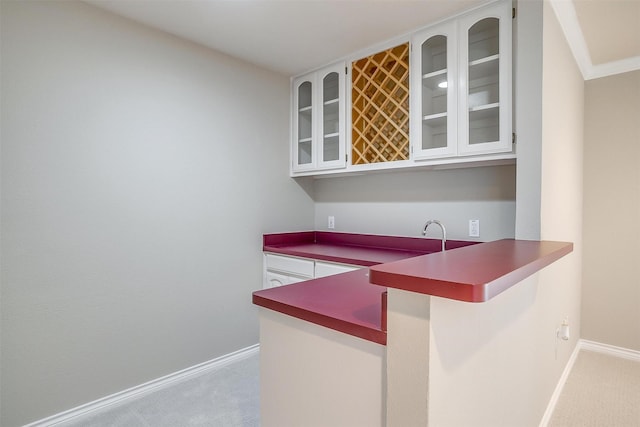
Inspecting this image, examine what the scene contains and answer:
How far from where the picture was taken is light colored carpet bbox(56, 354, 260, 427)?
1.86 meters

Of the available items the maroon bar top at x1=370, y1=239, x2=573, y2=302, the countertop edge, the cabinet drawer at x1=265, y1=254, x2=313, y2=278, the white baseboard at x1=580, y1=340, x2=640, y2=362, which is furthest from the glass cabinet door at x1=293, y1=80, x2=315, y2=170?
the white baseboard at x1=580, y1=340, x2=640, y2=362

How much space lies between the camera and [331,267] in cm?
236

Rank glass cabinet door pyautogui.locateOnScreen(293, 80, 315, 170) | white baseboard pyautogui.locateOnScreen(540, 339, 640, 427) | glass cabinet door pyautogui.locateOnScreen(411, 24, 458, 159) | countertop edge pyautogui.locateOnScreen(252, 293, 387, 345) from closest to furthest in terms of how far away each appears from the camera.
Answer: countertop edge pyautogui.locateOnScreen(252, 293, 387, 345) < glass cabinet door pyautogui.locateOnScreen(411, 24, 458, 159) < white baseboard pyautogui.locateOnScreen(540, 339, 640, 427) < glass cabinet door pyautogui.locateOnScreen(293, 80, 315, 170)

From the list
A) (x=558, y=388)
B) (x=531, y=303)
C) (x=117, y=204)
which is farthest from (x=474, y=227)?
(x=117, y=204)

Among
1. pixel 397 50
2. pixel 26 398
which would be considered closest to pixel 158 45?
pixel 397 50

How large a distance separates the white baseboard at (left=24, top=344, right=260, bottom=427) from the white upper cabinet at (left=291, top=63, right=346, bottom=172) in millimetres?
1590

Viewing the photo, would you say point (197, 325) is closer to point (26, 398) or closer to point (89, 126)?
point (26, 398)

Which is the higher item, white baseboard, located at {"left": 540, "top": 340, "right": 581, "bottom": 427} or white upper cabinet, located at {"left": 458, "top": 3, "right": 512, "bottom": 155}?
white upper cabinet, located at {"left": 458, "top": 3, "right": 512, "bottom": 155}

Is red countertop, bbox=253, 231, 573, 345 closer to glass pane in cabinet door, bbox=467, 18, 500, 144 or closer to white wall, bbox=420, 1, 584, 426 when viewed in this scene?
white wall, bbox=420, 1, 584, 426

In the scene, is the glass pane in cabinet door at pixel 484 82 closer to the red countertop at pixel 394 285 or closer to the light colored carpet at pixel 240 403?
the red countertop at pixel 394 285

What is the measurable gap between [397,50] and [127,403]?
2.81 meters

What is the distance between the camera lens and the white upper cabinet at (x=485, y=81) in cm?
186

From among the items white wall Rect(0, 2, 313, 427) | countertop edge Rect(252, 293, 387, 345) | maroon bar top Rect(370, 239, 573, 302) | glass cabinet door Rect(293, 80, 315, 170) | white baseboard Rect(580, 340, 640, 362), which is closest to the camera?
maroon bar top Rect(370, 239, 573, 302)

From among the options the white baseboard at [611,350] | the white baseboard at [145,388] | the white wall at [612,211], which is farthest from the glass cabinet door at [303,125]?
the white baseboard at [611,350]
